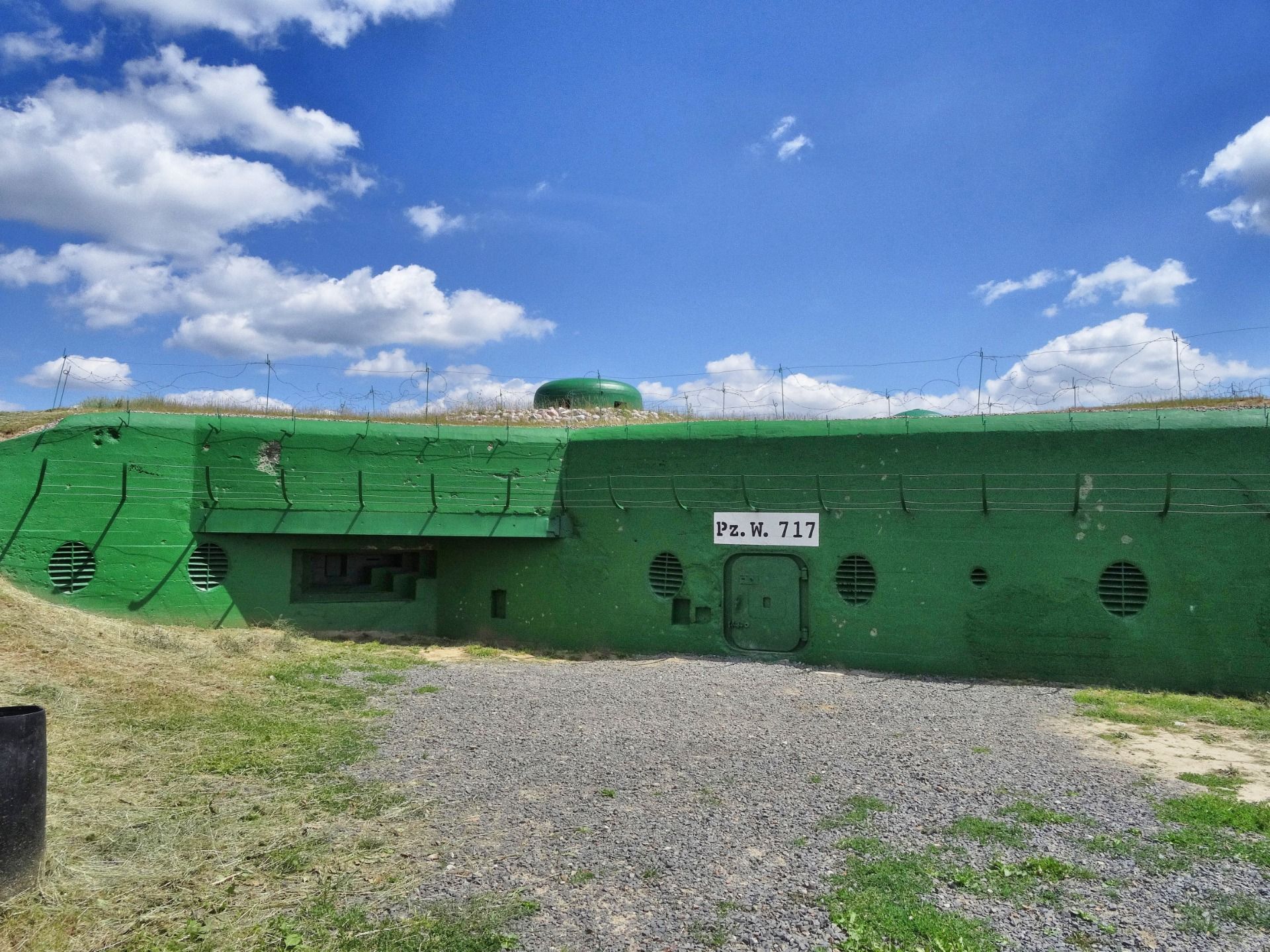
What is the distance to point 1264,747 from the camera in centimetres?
812

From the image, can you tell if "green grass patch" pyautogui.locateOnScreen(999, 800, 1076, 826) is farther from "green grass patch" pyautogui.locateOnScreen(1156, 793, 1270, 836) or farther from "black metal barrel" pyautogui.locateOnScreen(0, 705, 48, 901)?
"black metal barrel" pyautogui.locateOnScreen(0, 705, 48, 901)

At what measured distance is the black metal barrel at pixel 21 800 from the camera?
434 cm

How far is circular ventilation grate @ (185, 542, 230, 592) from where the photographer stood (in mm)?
13094

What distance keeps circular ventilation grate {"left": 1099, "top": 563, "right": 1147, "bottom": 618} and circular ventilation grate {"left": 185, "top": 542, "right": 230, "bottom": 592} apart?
1308 centimetres

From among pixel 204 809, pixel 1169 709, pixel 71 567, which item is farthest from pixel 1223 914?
→ pixel 71 567

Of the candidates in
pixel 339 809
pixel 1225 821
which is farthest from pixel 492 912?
pixel 1225 821

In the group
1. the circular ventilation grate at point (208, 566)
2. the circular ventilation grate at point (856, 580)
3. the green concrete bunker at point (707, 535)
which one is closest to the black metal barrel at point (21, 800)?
the green concrete bunker at point (707, 535)

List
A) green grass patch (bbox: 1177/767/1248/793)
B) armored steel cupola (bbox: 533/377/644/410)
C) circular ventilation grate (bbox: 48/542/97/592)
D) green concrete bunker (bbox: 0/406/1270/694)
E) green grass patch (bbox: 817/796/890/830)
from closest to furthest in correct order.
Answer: green grass patch (bbox: 817/796/890/830), green grass patch (bbox: 1177/767/1248/793), green concrete bunker (bbox: 0/406/1270/694), circular ventilation grate (bbox: 48/542/97/592), armored steel cupola (bbox: 533/377/644/410)

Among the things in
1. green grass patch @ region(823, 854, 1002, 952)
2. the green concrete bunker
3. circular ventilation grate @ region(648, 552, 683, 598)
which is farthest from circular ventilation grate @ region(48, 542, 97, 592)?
green grass patch @ region(823, 854, 1002, 952)

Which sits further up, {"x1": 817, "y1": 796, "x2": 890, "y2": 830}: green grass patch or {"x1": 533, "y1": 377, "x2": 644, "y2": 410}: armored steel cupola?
{"x1": 533, "y1": 377, "x2": 644, "y2": 410}: armored steel cupola

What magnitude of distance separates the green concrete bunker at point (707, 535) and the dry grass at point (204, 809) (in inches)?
101

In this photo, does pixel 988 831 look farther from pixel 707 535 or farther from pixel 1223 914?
pixel 707 535

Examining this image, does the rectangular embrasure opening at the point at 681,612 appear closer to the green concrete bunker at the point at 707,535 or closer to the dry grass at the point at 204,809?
the green concrete bunker at the point at 707,535

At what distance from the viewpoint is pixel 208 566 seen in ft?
43.4
